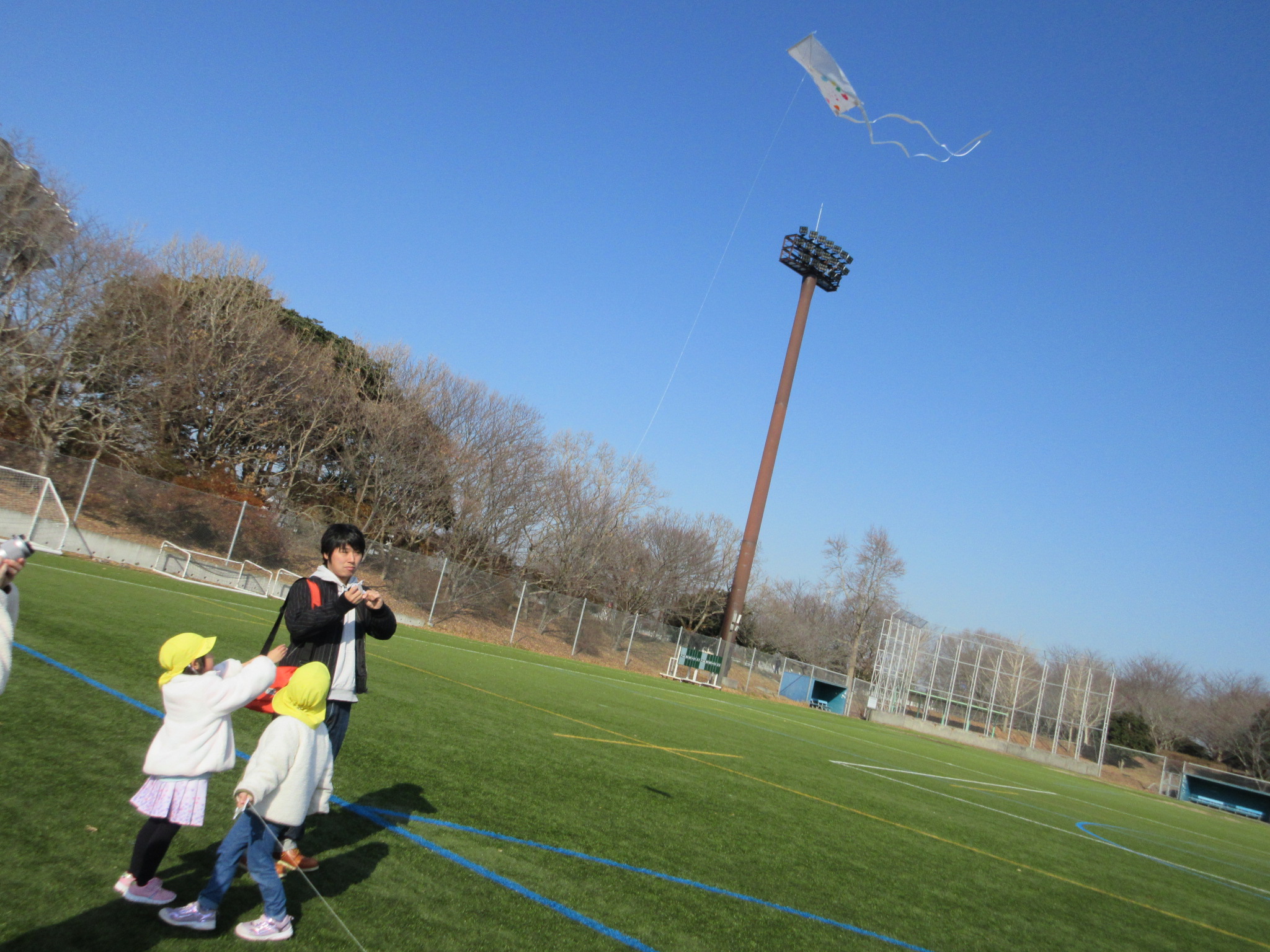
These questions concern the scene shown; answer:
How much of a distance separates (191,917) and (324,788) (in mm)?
697

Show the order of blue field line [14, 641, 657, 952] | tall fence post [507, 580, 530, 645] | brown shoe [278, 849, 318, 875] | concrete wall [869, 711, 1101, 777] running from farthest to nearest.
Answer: concrete wall [869, 711, 1101, 777], tall fence post [507, 580, 530, 645], blue field line [14, 641, 657, 952], brown shoe [278, 849, 318, 875]

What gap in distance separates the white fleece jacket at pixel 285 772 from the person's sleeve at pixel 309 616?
625 millimetres

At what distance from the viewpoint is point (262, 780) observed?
10.7 ft

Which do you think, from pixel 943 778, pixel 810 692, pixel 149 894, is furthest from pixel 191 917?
pixel 810 692

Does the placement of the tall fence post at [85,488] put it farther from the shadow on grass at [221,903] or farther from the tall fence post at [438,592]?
the shadow on grass at [221,903]

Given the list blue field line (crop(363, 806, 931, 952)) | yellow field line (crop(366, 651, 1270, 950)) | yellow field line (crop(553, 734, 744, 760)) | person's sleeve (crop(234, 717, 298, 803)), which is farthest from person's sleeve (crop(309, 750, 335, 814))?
yellow field line (crop(366, 651, 1270, 950))

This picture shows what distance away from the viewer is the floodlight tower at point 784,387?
143ft

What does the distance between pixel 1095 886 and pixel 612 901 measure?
6443 mm

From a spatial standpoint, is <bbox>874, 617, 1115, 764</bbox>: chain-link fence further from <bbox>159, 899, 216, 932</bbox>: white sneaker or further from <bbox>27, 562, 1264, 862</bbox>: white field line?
<bbox>159, 899, 216, 932</bbox>: white sneaker

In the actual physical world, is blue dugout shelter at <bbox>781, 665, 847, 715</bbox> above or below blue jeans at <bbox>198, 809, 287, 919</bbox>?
below

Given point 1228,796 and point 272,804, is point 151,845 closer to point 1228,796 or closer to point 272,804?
point 272,804

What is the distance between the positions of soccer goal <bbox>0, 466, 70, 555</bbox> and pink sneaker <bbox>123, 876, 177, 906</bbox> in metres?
20.5

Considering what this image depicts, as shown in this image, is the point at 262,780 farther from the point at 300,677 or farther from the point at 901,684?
the point at 901,684

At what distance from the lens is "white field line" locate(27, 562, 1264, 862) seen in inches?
675
